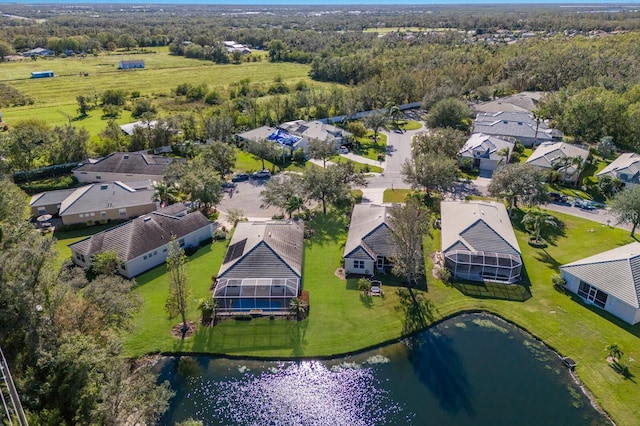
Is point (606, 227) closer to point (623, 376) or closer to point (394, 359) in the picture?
point (623, 376)

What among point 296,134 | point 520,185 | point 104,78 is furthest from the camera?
point 104,78

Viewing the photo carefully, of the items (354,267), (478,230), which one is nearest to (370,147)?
(478,230)

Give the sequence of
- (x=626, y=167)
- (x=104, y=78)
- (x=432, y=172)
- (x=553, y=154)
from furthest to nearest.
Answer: (x=104, y=78) → (x=553, y=154) → (x=626, y=167) → (x=432, y=172)

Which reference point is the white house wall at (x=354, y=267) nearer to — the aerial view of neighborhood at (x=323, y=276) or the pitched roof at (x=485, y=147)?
the aerial view of neighborhood at (x=323, y=276)

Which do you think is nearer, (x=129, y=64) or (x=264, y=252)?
(x=264, y=252)

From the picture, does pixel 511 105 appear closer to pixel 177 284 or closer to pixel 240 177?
pixel 240 177

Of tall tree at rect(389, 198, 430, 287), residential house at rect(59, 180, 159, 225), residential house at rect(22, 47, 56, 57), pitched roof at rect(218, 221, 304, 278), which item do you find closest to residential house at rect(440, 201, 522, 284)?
tall tree at rect(389, 198, 430, 287)

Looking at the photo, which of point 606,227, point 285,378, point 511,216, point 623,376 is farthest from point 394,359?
point 606,227
